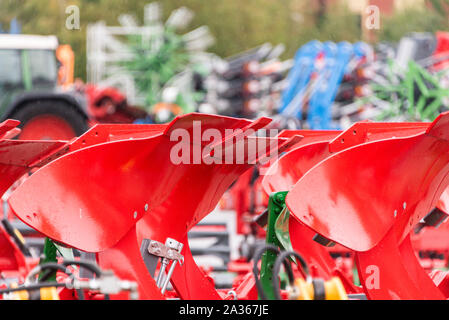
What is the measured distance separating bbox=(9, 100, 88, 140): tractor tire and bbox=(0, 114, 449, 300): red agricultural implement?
8.30 metres

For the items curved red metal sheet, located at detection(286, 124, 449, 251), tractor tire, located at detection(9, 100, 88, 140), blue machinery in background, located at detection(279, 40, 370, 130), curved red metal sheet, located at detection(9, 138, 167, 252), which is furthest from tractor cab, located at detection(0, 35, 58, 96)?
curved red metal sheet, located at detection(286, 124, 449, 251)

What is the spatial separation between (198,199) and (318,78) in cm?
1826

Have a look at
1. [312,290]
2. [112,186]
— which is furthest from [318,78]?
[312,290]

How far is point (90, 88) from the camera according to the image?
75.3ft

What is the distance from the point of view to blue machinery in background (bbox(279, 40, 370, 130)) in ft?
68.2

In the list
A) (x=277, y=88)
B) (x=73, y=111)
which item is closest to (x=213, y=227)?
(x=73, y=111)

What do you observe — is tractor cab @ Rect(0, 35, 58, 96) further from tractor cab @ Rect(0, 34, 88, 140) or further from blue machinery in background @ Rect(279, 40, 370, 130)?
blue machinery in background @ Rect(279, 40, 370, 130)

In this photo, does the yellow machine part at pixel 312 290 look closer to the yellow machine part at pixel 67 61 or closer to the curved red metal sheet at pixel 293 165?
the curved red metal sheet at pixel 293 165

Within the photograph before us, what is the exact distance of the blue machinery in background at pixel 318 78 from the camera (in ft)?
68.2

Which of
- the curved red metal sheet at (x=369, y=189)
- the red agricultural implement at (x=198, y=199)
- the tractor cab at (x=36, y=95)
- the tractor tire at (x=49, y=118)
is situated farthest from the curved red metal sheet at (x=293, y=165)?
the tractor tire at (x=49, y=118)

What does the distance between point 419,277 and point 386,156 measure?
63 cm

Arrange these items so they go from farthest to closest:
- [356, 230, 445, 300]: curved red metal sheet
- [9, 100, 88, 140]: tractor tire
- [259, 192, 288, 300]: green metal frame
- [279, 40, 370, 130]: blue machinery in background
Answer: [279, 40, 370, 130]: blue machinery in background
[9, 100, 88, 140]: tractor tire
[259, 192, 288, 300]: green metal frame
[356, 230, 445, 300]: curved red metal sheet
